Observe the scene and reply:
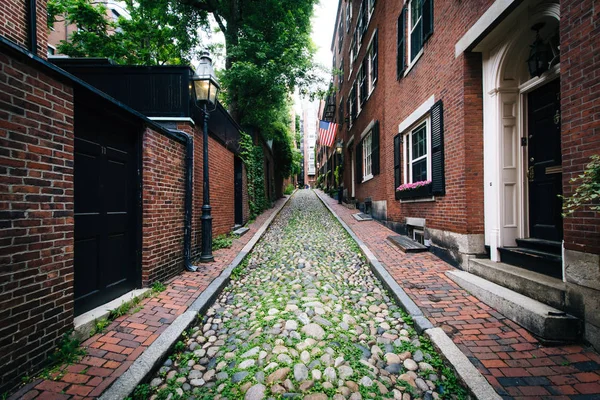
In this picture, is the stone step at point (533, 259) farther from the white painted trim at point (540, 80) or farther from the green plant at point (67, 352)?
the green plant at point (67, 352)

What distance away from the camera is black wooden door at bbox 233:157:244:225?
1002 cm

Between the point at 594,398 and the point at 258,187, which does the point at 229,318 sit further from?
the point at 258,187

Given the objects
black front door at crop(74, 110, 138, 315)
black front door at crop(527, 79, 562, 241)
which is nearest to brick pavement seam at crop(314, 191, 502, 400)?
black front door at crop(527, 79, 562, 241)

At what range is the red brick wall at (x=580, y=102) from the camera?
2.54 metres

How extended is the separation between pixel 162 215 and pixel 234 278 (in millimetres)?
1675

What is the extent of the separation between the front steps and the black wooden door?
8.00 m

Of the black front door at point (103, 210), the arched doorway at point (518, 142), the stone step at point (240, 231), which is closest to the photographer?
the black front door at point (103, 210)

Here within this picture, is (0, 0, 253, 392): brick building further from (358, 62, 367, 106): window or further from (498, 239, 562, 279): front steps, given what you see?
(358, 62, 367, 106): window

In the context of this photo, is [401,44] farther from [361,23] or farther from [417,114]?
[361,23]

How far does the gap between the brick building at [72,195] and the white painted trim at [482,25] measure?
5.19 meters

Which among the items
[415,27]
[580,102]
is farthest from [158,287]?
[415,27]

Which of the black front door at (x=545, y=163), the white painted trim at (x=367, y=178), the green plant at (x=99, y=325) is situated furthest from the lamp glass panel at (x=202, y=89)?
the white painted trim at (x=367, y=178)

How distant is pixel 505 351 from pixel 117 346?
3.79m

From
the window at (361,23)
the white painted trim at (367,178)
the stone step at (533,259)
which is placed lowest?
the stone step at (533,259)
